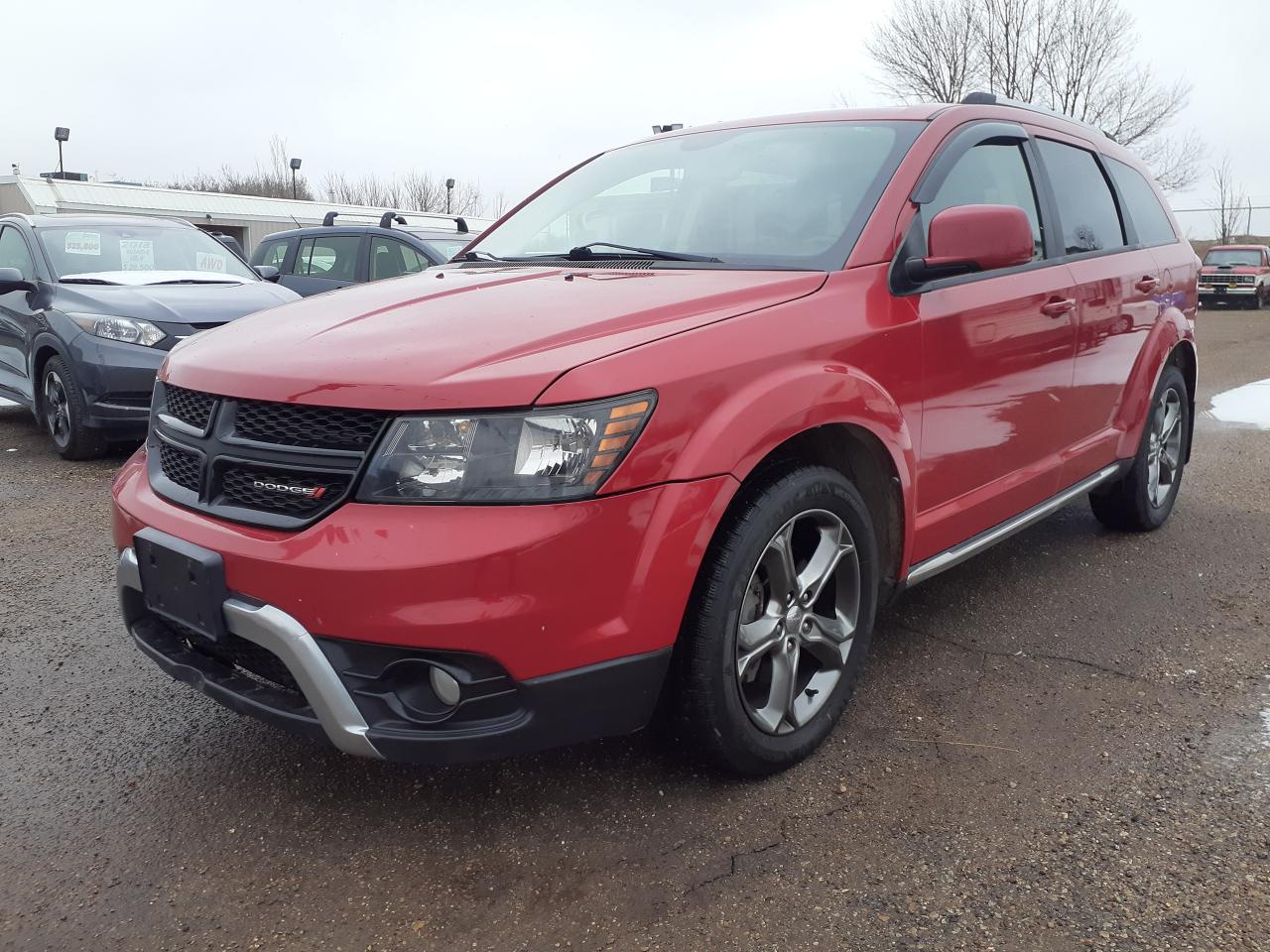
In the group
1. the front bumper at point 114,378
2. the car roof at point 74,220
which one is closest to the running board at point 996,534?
the front bumper at point 114,378

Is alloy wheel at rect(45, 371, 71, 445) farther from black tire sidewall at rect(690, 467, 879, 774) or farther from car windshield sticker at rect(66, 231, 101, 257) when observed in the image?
black tire sidewall at rect(690, 467, 879, 774)

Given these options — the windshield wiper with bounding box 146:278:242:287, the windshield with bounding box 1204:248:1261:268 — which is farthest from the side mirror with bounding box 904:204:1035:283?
the windshield with bounding box 1204:248:1261:268

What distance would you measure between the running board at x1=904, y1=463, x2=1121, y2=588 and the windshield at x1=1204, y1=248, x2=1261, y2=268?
2728 cm

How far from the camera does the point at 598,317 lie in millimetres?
2332

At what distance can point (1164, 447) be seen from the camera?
476cm

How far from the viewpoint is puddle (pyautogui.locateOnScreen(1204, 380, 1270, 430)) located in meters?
8.08

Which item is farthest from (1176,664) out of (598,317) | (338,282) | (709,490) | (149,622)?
(338,282)

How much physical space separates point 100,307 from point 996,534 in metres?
5.36

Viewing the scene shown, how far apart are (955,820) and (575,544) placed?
1.15 m

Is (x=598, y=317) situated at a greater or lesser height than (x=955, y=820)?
greater

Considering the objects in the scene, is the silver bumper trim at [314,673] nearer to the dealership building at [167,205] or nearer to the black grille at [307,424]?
the black grille at [307,424]

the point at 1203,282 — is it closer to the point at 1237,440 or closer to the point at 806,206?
the point at 1237,440

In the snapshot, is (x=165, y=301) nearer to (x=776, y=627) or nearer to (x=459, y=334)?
(x=459, y=334)

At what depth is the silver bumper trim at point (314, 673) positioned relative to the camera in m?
2.06
